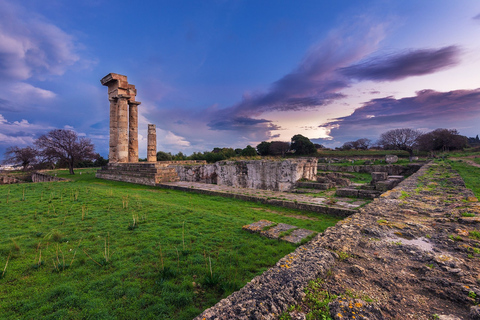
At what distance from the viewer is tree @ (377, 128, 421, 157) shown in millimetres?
39844

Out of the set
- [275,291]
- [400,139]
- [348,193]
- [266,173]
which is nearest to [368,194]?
[348,193]

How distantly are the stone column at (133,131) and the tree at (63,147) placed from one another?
36.8ft

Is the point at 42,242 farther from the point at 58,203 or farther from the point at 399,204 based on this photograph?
the point at 399,204

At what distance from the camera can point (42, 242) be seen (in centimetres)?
404

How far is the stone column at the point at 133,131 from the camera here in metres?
18.8

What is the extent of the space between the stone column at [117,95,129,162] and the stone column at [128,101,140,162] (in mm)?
894

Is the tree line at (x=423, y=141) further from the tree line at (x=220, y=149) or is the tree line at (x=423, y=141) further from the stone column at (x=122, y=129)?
the stone column at (x=122, y=129)

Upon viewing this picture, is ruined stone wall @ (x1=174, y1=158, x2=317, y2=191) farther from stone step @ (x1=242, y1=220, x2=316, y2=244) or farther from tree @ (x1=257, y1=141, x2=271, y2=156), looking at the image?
tree @ (x1=257, y1=141, x2=271, y2=156)

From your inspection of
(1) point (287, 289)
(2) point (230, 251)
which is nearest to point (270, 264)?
(2) point (230, 251)

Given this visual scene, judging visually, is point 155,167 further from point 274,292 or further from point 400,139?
point 400,139

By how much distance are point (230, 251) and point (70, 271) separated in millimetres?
2513

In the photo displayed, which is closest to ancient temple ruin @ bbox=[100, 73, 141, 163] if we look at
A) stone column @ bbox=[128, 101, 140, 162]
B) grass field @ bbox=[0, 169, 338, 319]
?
stone column @ bbox=[128, 101, 140, 162]

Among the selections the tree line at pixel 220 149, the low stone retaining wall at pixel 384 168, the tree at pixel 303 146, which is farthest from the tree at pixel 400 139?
the low stone retaining wall at pixel 384 168

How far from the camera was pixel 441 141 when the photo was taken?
41531 millimetres
